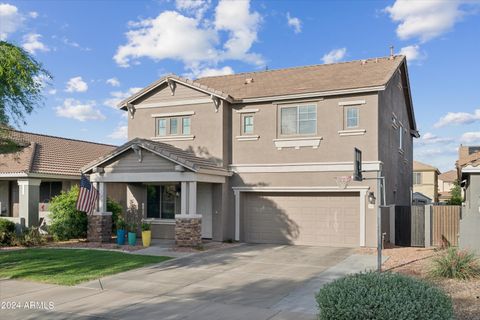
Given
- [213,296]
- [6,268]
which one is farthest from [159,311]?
[6,268]

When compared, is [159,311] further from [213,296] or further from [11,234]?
[11,234]

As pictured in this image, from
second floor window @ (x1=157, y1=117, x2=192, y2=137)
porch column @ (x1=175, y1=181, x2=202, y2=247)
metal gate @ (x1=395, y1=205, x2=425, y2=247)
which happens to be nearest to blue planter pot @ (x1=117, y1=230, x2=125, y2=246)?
porch column @ (x1=175, y1=181, x2=202, y2=247)

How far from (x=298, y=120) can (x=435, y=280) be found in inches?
384

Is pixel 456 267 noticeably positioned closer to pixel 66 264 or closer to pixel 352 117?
pixel 352 117

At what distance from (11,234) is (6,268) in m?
7.43

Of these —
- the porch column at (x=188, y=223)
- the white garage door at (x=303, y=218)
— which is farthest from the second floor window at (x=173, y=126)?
the white garage door at (x=303, y=218)

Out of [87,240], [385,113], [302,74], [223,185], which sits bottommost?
[87,240]

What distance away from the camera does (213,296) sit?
31.9 ft

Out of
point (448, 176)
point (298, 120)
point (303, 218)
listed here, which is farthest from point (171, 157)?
point (448, 176)

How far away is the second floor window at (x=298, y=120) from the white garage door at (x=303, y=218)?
2.73 m

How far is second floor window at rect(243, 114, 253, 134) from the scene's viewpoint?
64.0ft

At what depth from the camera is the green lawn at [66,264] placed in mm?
11758

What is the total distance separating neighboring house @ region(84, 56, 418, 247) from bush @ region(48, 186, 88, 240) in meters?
2.25

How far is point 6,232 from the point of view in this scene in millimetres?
19812
